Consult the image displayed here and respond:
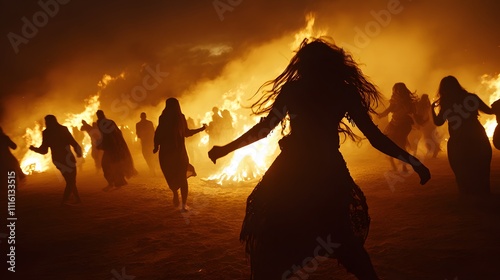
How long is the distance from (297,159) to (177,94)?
102 feet

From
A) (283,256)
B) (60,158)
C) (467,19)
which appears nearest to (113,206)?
(60,158)

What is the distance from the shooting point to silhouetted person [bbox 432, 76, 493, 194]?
19.4 feet

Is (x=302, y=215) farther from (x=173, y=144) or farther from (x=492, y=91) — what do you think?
(x=492, y=91)

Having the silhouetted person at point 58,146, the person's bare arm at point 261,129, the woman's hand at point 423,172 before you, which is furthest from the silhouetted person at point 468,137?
the silhouetted person at point 58,146

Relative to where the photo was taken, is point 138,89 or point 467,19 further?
point 138,89

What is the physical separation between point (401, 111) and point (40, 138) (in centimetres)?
→ 2122

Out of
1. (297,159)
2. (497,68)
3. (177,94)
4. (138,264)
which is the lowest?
(138,264)

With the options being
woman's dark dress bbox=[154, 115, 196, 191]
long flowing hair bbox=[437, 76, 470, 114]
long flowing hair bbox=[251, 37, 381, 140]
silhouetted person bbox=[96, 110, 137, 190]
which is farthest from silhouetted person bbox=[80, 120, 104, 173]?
long flowing hair bbox=[251, 37, 381, 140]

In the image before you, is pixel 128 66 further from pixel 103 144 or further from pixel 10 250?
pixel 10 250

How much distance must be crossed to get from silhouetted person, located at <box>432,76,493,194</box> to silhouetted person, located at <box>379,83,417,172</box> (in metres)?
2.59

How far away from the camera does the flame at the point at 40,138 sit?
17.9m

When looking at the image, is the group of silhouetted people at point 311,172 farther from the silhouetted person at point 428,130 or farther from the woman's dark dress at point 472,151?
the silhouetted person at point 428,130

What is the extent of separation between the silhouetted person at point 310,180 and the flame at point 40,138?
1887 centimetres

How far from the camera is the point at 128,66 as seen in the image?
99.8 ft
